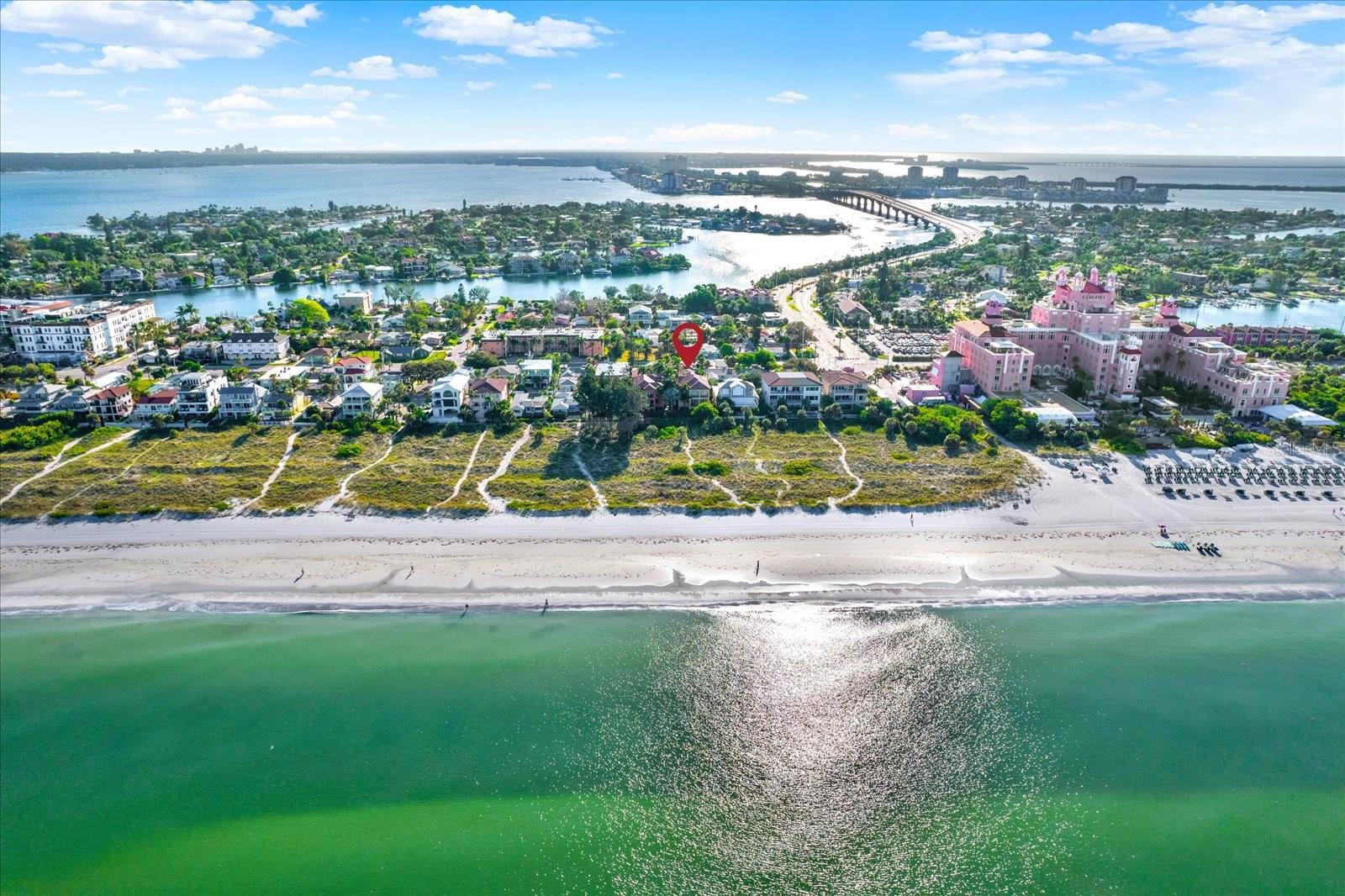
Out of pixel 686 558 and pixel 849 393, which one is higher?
pixel 849 393

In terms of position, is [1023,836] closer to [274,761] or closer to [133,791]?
[274,761]

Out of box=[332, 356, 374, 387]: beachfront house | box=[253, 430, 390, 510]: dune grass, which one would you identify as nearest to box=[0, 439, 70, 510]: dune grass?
box=[253, 430, 390, 510]: dune grass

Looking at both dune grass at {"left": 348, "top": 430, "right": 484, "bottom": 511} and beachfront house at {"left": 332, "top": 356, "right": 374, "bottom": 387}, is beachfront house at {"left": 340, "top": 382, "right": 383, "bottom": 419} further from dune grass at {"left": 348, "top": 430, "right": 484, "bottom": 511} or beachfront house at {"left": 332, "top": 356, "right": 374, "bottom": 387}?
beachfront house at {"left": 332, "top": 356, "right": 374, "bottom": 387}

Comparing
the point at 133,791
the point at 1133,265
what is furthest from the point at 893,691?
the point at 1133,265

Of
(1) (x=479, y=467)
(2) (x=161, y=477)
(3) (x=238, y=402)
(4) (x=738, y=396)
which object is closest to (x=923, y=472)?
(4) (x=738, y=396)

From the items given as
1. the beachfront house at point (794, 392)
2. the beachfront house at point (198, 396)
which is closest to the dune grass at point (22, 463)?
the beachfront house at point (198, 396)

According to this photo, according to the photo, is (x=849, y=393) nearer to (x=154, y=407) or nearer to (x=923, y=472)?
(x=923, y=472)

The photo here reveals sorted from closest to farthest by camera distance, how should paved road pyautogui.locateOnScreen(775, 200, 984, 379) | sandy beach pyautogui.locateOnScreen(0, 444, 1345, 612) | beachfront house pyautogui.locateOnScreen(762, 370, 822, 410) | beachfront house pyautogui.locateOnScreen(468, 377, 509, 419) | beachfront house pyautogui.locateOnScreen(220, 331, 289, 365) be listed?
sandy beach pyautogui.locateOnScreen(0, 444, 1345, 612)
beachfront house pyautogui.locateOnScreen(468, 377, 509, 419)
beachfront house pyautogui.locateOnScreen(762, 370, 822, 410)
paved road pyautogui.locateOnScreen(775, 200, 984, 379)
beachfront house pyautogui.locateOnScreen(220, 331, 289, 365)
